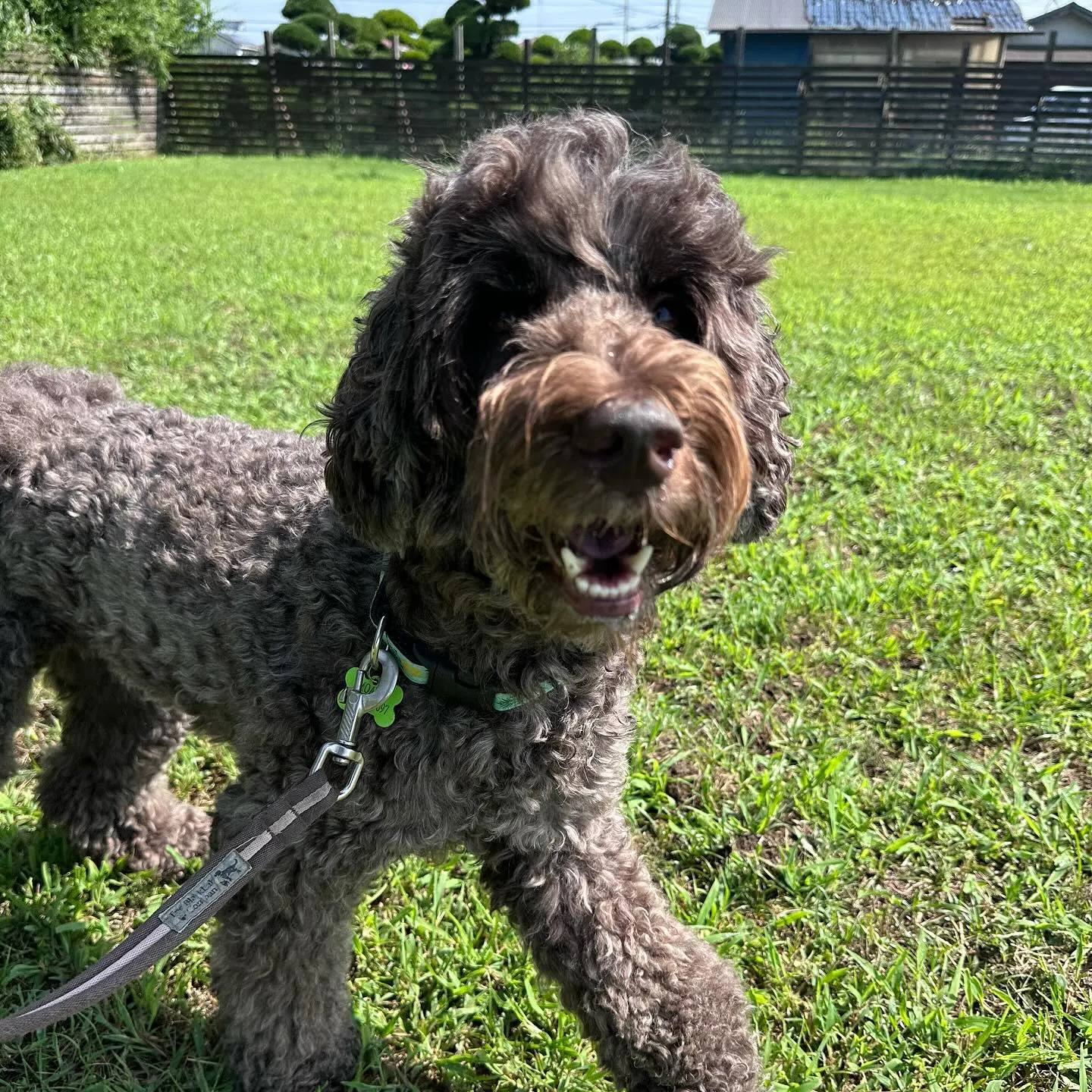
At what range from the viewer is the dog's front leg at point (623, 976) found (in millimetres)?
2236

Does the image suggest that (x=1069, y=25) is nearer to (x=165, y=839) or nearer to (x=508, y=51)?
(x=508, y=51)

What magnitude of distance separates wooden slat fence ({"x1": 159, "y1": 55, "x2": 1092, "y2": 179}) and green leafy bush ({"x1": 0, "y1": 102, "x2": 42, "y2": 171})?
6244 mm

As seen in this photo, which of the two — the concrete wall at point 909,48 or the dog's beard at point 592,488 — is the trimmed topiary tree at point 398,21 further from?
the dog's beard at point 592,488

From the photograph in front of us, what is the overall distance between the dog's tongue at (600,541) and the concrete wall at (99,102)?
22.5 m

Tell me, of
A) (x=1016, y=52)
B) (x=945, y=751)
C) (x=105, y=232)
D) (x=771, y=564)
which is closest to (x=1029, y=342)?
(x=771, y=564)

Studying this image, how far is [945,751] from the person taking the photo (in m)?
3.33

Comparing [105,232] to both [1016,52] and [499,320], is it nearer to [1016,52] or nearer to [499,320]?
[499,320]

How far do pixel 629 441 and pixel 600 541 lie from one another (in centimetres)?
27

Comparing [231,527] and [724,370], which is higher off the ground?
[724,370]

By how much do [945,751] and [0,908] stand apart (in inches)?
121

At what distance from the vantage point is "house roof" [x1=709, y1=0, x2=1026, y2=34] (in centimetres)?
3941

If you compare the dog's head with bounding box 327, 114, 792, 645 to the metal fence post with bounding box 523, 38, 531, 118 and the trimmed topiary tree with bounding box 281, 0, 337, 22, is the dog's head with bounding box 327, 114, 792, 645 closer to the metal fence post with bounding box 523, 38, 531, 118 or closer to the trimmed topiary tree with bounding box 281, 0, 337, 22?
the metal fence post with bounding box 523, 38, 531, 118

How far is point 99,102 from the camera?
22.2 meters

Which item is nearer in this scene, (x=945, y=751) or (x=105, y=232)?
(x=945, y=751)
